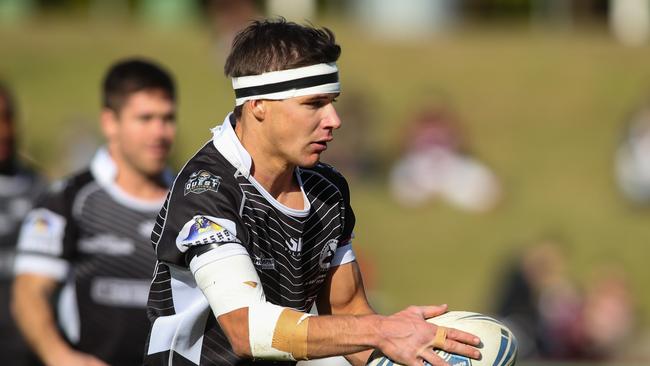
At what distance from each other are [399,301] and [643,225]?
Answer: 144 inches

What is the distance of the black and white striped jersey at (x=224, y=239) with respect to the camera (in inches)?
170

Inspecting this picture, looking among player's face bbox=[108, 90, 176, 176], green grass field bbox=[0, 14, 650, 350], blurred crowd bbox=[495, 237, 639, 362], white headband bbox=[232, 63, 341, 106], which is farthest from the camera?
green grass field bbox=[0, 14, 650, 350]

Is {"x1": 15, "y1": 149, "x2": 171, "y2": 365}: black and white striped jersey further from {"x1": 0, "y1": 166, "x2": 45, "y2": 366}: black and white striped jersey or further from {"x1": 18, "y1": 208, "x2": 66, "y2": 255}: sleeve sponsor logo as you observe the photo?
{"x1": 0, "y1": 166, "x2": 45, "y2": 366}: black and white striped jersey

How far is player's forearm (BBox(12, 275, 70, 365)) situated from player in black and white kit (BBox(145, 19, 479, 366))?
1704 mm

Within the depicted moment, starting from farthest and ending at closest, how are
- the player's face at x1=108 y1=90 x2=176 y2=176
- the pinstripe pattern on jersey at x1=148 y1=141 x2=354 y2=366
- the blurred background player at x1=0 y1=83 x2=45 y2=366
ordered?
the blurred background player at x1=0 y1=83 x2=45 y2=366 < the player's face at x1=108 y1=90 x2=176 y2=176 < the pinstripe pattern on jersey at x1=148 y1=141 x2=354 y2=366

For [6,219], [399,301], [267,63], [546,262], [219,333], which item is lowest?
[399,301]

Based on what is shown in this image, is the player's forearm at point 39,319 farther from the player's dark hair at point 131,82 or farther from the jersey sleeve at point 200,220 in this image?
the jersey sleeve at point 200,220

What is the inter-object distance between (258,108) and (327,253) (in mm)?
679

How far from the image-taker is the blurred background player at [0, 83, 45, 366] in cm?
823

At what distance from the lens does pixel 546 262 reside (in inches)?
508

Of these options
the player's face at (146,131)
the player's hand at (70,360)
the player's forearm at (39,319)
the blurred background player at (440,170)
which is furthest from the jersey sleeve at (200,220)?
the blurred background player at (440,170)

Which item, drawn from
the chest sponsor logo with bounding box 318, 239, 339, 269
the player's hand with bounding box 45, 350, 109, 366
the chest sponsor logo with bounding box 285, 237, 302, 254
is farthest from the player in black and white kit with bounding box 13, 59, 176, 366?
the chest sponsor logo with bounding box 285, 237, 302, 254

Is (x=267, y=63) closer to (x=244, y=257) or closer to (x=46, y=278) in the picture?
(x=244, y=257)

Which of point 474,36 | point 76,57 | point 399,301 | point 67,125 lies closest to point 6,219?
point 399,301
